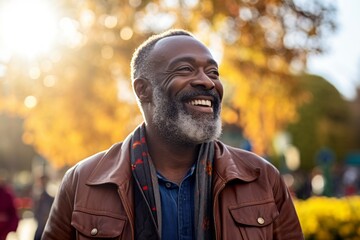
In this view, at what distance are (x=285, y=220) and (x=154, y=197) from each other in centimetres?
56

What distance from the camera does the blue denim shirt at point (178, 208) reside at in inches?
125

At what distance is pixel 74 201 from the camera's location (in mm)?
3266

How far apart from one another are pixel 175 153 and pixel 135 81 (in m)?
0.39

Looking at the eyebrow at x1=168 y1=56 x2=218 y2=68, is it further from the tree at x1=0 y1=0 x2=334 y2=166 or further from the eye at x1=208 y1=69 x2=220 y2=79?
the tree at x1=0 y1=0 x2=334 y2=166

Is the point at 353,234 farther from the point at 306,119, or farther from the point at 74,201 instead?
the point at 306,119

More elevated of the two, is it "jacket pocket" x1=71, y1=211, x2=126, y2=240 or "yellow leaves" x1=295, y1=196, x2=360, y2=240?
"jacket pocket" x1=71, y1=211, x2=126, y2=240

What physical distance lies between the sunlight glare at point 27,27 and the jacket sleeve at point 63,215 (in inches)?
379

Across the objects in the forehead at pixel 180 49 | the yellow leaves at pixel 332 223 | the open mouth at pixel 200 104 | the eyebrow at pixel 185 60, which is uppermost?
the forehead at pixel 180 49

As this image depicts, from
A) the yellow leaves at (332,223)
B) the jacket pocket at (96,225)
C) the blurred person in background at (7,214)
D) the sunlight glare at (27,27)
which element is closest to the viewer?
the jacket pocket at (96,225)

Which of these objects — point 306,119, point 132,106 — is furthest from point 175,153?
point 306,119

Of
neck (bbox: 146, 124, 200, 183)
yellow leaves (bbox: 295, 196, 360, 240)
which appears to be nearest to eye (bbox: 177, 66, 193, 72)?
neck (bbox: 146, 124, 200, 183)

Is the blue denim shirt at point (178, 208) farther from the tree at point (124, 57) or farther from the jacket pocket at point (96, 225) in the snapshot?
the tree at point (124, 57)

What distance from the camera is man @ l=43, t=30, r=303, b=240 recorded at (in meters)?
3.16

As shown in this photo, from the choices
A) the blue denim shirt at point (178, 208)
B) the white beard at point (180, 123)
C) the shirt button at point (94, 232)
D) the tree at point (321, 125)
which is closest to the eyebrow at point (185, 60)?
the white beard at point (180, 123)
